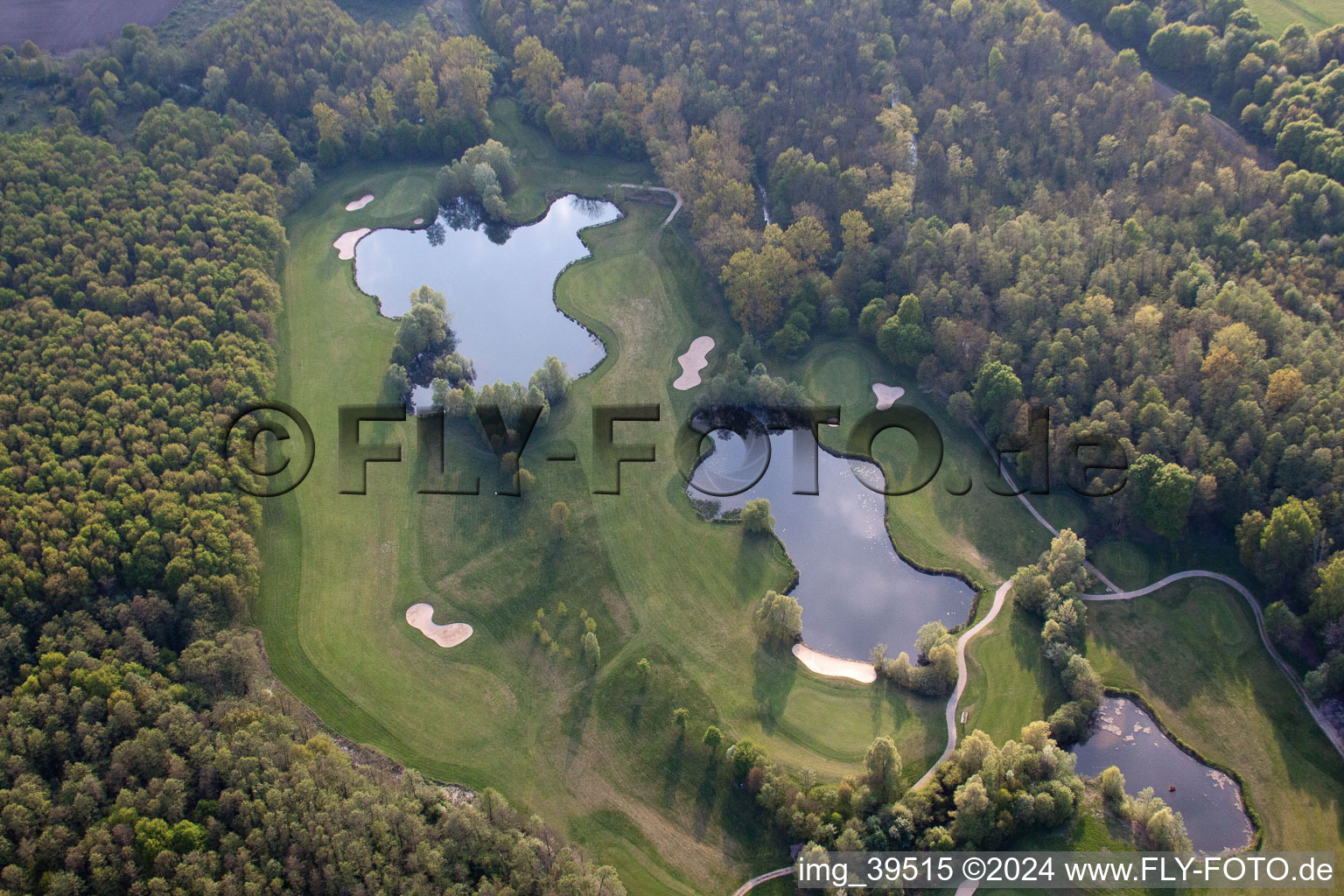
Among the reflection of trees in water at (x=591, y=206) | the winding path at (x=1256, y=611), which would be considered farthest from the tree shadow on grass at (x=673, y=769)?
the reflection of trees in water at (x=591, y=206)

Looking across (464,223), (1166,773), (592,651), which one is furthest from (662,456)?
(464,223)

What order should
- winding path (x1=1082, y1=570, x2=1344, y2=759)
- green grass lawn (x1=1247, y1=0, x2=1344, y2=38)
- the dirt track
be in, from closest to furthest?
winding path (x1=1082, y1=570, x2=1344, y2=759)
green grass lawn (x1=1247, y1=0, x2=1344, y2=38)
the dirt track

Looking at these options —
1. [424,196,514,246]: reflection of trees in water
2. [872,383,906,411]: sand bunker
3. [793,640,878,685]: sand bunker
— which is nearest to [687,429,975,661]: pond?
[793,640,878,685]: sand bunker

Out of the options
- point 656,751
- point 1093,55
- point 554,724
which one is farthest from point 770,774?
point 1093,55

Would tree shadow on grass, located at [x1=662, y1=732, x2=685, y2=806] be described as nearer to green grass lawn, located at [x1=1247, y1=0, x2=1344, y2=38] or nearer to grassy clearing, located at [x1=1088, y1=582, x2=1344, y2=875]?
grassy clearing, located at [x1=1088, y1=582, x2=1344, y2=875]

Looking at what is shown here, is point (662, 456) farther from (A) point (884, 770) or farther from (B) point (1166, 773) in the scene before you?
(B) point (1166, 773)

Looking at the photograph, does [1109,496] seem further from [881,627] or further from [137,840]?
[137,840]
